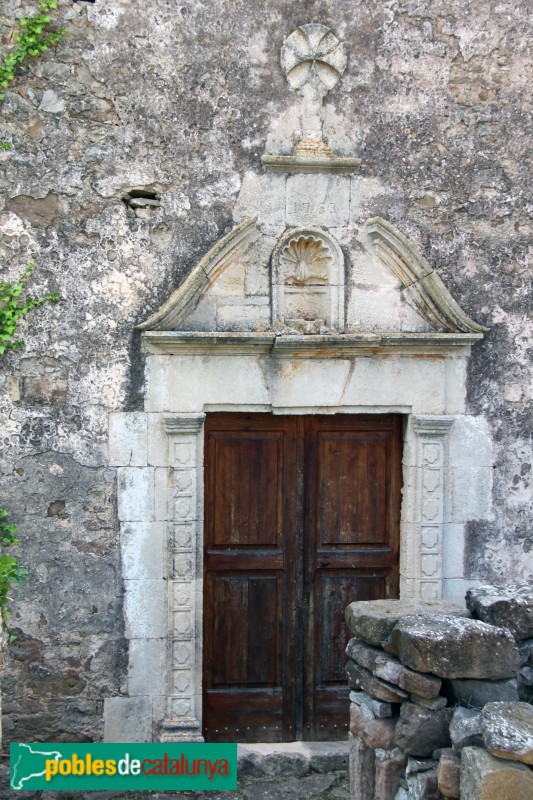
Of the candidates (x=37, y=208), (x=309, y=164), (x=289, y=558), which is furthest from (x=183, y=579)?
(x=309, y=164)

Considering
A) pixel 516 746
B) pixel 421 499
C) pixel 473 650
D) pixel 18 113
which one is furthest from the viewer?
pixel 421 499

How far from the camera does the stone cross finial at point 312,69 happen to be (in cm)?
450

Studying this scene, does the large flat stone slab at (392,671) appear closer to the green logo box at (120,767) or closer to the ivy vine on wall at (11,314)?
the green logo box at (120,767)

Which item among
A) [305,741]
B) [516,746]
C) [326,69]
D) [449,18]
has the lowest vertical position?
[305,741]

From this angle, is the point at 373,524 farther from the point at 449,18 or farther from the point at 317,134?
the point at 449,18

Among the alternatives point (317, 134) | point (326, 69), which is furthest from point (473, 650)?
point (326, 69)

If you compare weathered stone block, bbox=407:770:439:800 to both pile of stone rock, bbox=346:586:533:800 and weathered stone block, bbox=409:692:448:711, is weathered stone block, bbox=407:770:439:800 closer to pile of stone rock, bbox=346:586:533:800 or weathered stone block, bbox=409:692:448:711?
pile of stone rock, bbox=346:586:533:800

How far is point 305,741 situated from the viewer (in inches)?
190

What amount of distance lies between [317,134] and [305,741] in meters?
3.48

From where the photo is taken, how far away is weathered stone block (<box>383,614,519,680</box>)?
3.01m

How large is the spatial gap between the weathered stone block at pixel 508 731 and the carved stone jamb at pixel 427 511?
185 cm

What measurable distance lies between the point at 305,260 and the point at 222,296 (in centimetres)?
51

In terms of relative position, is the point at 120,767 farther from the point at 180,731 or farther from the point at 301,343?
the point at 301,343

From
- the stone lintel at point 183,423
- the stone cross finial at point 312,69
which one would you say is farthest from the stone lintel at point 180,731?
the stone cross finial at point 312,69
